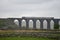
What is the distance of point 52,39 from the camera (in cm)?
2444

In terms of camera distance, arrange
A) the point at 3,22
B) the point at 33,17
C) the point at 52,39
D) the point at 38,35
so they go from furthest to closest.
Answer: the point at 33,17 < the point at 3,22 < the point at 38,35 < the point at 52,39

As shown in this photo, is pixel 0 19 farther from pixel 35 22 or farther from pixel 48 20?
pixel 48 20

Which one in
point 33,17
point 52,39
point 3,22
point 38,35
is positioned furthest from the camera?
point 33,17

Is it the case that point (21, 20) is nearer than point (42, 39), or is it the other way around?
point (42, 39)

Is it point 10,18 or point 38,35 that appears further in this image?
point 10,18

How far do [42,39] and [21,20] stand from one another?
1335 inches

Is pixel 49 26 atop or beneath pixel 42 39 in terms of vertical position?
beneath

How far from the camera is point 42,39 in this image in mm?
24469

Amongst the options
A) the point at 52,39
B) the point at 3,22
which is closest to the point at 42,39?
the point at 52,39

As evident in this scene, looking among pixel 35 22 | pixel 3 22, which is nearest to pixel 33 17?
pixel 35 22

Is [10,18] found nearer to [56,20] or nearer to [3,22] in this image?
[3,22]

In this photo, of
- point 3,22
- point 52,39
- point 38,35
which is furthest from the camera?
point 3,22

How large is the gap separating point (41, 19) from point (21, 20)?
6401 millimetres

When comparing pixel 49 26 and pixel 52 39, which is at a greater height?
pixel 52 39
